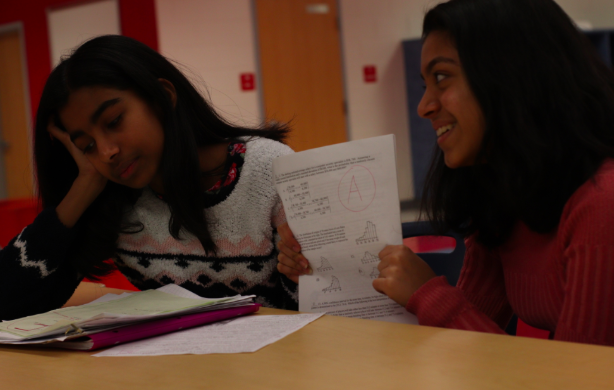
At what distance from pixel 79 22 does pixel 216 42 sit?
1.66 m

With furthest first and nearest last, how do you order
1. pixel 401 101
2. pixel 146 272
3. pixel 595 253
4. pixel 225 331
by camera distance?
1. pixel 401 101
2. pixel 146 272
3. pixel 225 331
4. pixel 595 253

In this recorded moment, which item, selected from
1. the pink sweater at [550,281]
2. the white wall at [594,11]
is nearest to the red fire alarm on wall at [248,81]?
the white wall at [594,11]

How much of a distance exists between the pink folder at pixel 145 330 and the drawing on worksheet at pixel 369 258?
0.79ft

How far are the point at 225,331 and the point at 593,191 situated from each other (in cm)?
62

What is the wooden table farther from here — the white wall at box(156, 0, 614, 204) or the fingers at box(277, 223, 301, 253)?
the white wall at box(156, 0, 614, 204)

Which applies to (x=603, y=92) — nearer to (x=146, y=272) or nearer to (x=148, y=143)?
(x=148, y=143)

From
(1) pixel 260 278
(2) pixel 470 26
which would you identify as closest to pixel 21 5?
(1) pixel 260 278

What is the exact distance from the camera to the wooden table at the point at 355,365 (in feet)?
2.23

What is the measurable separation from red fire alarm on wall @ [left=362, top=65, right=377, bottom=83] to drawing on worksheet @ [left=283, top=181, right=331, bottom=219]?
5.29m

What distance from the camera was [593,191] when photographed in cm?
91

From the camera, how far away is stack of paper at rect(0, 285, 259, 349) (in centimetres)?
96

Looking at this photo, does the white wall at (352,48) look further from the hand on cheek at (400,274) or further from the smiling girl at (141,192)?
the hand on cheek at (400,274)

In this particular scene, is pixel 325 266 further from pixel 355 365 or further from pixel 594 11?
pixel 594 11

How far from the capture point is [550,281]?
1.03 m
